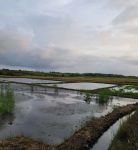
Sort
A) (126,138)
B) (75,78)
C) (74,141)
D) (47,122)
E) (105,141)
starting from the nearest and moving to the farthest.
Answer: (74,141), (126,138), (105,141), (47,122), (75,78)

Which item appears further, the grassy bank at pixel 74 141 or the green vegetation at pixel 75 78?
the green vegetation at pixel 75 78

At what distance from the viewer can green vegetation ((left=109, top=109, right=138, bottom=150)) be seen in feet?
36.1

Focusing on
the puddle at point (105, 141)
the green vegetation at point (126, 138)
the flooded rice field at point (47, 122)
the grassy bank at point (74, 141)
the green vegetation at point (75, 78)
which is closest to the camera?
the grassy bank at point (74, 141)

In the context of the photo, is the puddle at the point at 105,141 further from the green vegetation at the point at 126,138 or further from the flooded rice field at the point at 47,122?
the flooded rice field at the point at 47,122

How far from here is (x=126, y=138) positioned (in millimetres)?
12320

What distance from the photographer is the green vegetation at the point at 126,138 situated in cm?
1102

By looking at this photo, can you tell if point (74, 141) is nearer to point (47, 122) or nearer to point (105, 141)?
point (105, 141)

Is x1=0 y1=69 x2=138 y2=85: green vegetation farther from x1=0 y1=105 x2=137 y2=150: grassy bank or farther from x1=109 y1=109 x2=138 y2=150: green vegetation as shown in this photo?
x1=109 y1=109 x2=138 y2=150: green vegetation

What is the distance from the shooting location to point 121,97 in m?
34.0

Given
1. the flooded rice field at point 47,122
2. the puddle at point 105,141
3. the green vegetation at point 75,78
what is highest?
the green vegetation at point 75,78

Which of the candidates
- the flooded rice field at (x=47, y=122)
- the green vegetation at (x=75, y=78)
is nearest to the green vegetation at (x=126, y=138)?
the flooded rice field at (x=47, y=122)

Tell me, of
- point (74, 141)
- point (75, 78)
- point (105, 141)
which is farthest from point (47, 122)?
point (75, 78)

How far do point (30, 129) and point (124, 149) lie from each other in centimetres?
592

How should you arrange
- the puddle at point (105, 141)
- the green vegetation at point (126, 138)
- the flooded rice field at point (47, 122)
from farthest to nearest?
1. the flooded rice field at point (47, 122)
2. the puddle at point (105, 141)
3. the green vegetation at point (126, 138)
